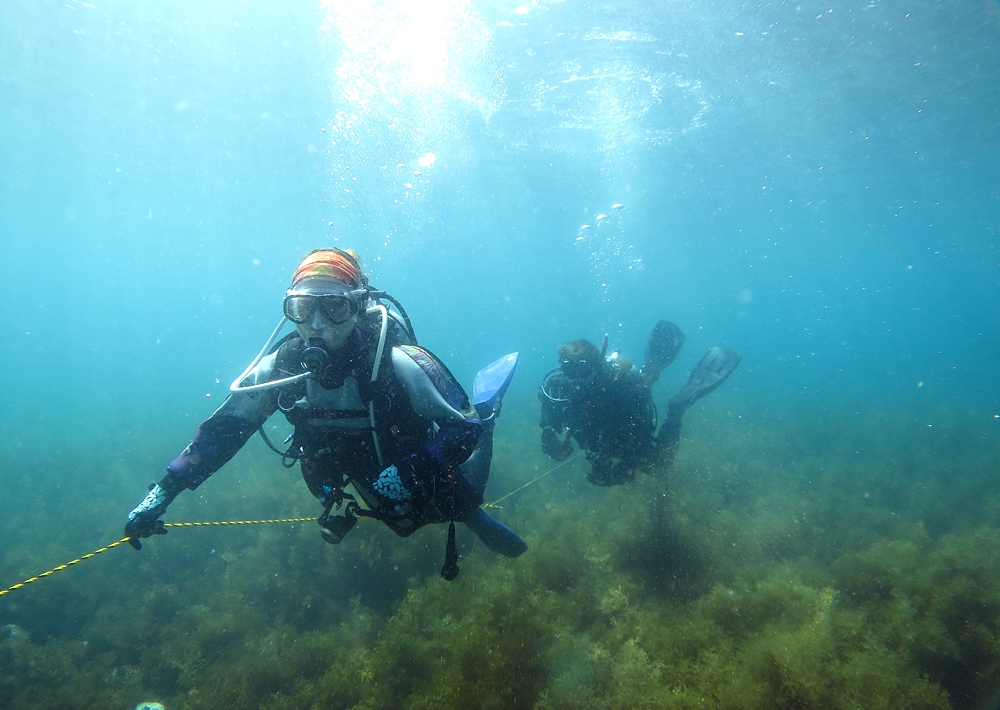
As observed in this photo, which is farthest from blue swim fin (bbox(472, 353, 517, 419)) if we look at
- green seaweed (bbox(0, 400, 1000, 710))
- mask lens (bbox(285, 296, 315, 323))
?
green seaweed (bbox(0, 400, 1000, 710))

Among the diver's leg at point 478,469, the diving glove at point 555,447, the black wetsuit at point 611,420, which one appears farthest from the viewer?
the diving glove at point 555,447

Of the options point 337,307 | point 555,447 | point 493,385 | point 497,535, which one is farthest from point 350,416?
point 555,447

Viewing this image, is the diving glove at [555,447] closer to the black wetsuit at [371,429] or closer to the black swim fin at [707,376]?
the black swim fin at [707,376]

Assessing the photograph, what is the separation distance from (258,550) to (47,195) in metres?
39.2

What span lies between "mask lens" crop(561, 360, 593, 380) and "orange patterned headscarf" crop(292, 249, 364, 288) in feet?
A: 13.2

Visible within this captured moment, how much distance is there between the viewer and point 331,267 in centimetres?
321

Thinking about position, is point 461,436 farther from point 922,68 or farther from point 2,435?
point 2,435

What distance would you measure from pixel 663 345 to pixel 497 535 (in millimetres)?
5932

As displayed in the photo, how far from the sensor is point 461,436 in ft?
9.86

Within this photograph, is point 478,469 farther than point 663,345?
No

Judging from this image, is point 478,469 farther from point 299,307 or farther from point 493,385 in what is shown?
point 299,307

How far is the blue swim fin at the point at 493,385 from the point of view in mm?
4648

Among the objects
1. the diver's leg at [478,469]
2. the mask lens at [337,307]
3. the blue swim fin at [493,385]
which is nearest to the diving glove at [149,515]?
the mask lens at [337,307]

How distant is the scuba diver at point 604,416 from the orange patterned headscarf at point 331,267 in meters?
4.10
